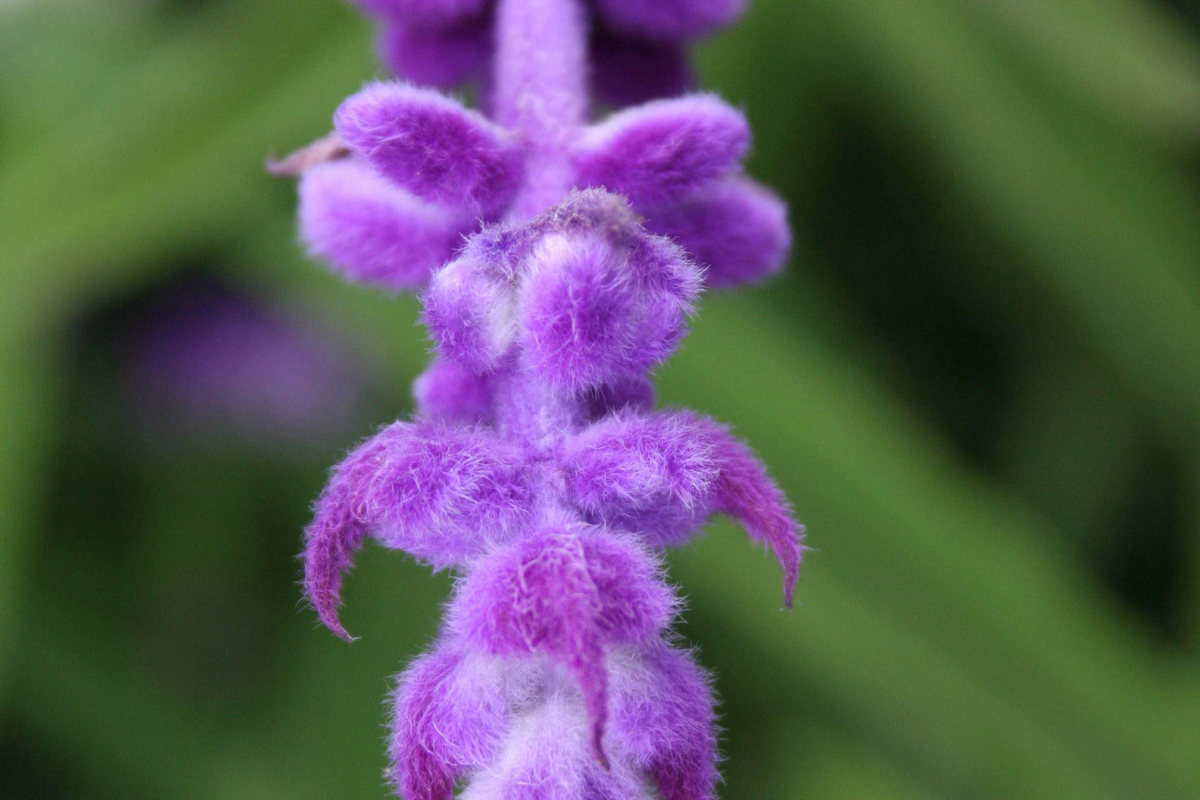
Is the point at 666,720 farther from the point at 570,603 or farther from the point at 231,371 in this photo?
the point at 231,371

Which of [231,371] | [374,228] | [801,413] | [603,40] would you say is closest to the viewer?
[374,228]

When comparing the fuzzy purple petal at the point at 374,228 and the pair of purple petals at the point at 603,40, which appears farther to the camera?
the pair of purple petals at the point at 603,40

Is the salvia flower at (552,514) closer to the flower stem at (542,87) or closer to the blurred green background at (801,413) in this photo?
the flower stem at (542,87)

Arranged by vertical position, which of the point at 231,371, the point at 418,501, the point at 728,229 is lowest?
the point at 231,371

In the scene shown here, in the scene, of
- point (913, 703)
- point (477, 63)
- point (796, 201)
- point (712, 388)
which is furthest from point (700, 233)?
point (796, 201)

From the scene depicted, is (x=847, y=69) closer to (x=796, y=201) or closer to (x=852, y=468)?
(x=796, y=201)

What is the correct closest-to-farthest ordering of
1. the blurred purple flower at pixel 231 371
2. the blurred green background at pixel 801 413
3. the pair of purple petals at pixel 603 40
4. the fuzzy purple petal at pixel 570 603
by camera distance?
the fuzzy purple petal at pixel 570 603, the pair of purple petals at pixel 603 40, the blurred green background at pixel 801 413, the blurred purple flower at pixel 231 371

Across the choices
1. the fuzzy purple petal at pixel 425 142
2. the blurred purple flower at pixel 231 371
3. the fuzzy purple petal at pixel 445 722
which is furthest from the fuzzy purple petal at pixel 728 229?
the blurred purple flower at pixel 231 371

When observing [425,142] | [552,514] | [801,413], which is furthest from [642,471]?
[801,413]
